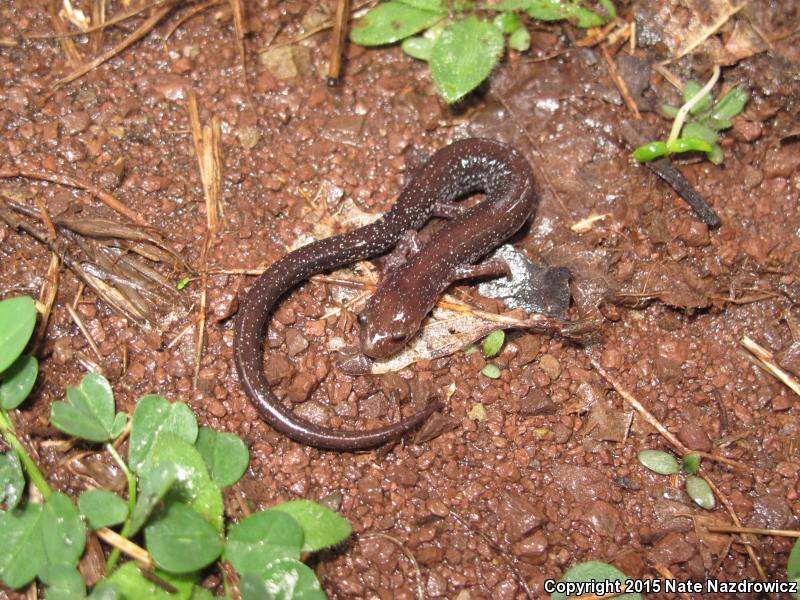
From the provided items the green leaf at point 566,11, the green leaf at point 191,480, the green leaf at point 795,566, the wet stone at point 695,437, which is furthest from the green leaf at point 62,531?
the green leaf at point 566,11

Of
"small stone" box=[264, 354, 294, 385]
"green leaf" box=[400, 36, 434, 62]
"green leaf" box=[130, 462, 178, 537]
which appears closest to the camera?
"green leaf" box=[130, 462, 178, 537]

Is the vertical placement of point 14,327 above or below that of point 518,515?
above

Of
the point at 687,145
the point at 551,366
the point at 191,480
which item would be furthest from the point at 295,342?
the point at 687,145

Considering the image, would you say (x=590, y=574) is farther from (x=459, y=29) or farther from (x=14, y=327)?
(x=459, y=29)

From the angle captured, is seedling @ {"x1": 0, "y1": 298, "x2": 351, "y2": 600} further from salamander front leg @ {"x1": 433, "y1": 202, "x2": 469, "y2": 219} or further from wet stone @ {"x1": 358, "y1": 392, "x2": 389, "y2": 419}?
salamander front leg @ {"x1": 433, "y1": 202, "x2": 469, "y2": 219}

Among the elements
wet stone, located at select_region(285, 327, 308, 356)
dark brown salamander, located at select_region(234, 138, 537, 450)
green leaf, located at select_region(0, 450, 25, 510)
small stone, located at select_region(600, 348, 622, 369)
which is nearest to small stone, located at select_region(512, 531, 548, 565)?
dark brown salamander, located at select_region(234, 138, 537, 450)

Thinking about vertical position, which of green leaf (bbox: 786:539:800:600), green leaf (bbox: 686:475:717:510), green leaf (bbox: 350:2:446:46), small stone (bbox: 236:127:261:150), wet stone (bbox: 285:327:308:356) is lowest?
green leaf (bbox: 786:539:800:600)

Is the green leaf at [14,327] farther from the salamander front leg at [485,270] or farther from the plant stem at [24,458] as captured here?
the salamander front leg at [485,270]
